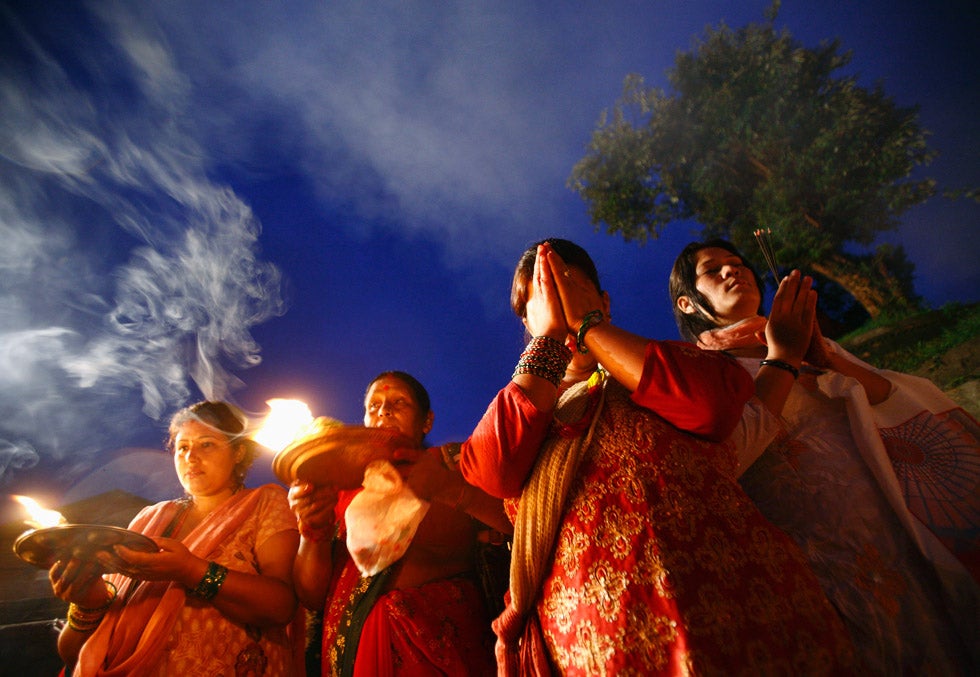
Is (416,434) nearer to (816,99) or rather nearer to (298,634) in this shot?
(298,634)

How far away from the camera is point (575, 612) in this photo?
121cm

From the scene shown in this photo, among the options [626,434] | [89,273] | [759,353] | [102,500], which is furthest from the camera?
[89,273]

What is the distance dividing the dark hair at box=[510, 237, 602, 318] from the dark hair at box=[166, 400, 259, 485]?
283 cm

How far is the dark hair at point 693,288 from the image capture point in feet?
8.58

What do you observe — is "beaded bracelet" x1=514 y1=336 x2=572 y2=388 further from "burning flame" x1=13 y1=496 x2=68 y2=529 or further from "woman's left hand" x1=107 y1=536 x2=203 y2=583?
"burning flame" x1=13 y1=496 x2=68 y2=529

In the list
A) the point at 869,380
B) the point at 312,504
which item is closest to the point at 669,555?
the point at 312,504

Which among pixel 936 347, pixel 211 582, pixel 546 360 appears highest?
pixel 936 347

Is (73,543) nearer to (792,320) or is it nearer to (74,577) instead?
(74,577)

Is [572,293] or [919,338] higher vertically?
[919,338]

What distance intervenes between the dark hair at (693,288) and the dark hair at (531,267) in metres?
0.96

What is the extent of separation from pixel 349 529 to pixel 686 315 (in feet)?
7.94

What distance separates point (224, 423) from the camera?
11.2ft

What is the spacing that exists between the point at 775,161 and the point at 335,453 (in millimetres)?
15889

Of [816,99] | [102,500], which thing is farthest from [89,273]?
[816,99]
